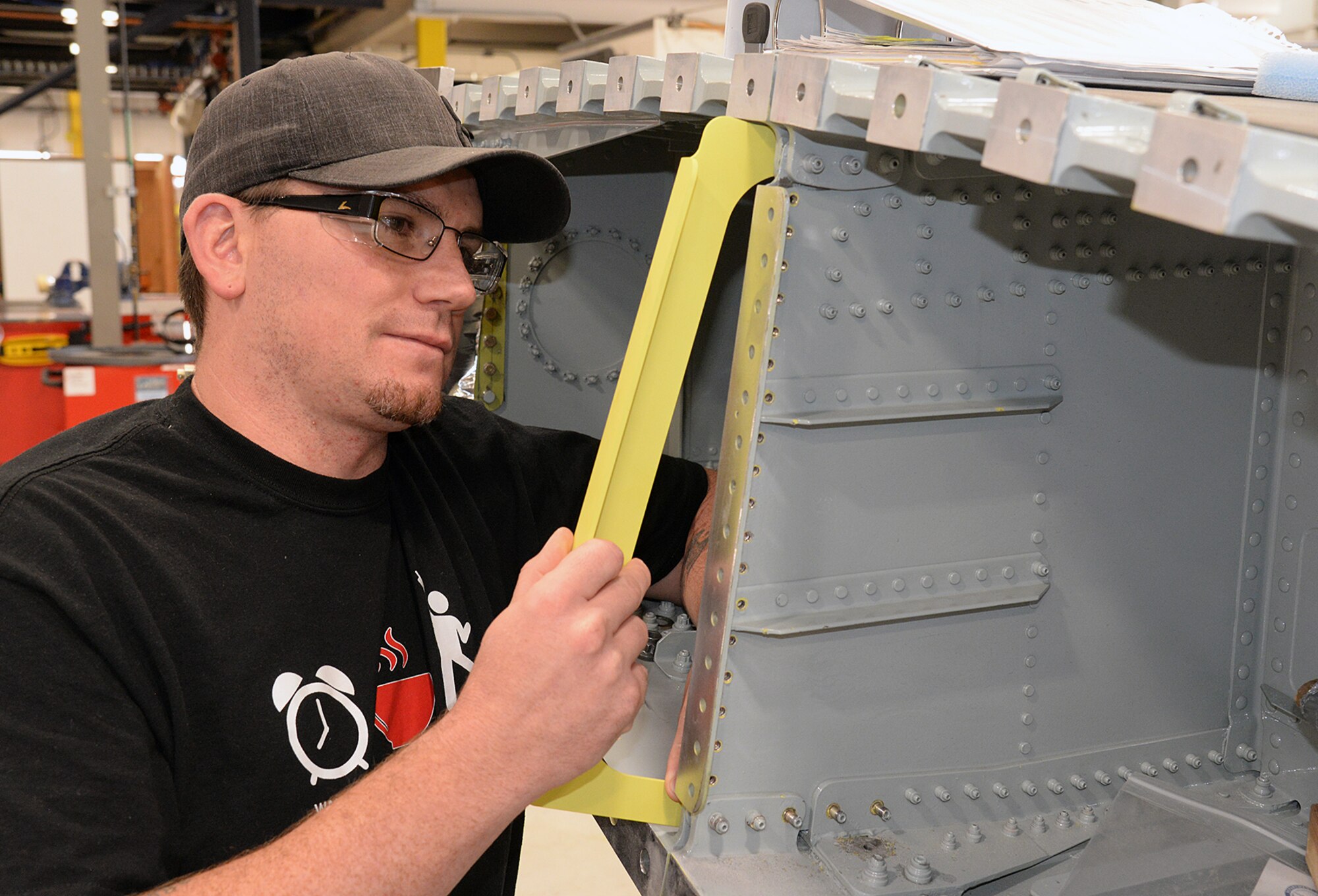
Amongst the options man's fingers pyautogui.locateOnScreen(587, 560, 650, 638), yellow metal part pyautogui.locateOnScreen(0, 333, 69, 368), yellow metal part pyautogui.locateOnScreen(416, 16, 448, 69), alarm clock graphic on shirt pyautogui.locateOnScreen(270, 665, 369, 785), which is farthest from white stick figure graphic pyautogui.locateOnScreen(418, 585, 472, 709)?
yellow metal part pyautogui.locateOnScreen(416, 16, 448, 69)

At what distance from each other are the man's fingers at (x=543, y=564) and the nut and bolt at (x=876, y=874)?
54 cm

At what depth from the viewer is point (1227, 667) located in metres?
1.73

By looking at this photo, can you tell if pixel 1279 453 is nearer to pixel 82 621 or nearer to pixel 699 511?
pixel 699 511

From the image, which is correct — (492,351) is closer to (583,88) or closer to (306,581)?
(583,88)

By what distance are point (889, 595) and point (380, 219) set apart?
82 centimetres

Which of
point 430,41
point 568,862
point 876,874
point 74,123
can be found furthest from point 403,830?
point 74,123

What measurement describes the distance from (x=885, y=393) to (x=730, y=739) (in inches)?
18.7

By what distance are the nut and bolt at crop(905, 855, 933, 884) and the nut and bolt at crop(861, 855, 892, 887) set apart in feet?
0.09

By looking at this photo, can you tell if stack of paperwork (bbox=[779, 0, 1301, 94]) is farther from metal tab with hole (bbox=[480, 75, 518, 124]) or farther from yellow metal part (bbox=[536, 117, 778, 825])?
metal tab with hole (bbox=[480, 75, 518, 124])

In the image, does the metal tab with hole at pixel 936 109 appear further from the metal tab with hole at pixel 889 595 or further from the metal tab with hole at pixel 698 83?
the metal tab with hole at pixel 889 595

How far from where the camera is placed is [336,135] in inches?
56.6

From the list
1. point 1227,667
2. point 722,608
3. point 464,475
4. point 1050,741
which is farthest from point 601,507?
point 1227,667

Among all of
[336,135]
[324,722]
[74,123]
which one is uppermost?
[336,135]

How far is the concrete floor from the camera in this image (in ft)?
11.5
